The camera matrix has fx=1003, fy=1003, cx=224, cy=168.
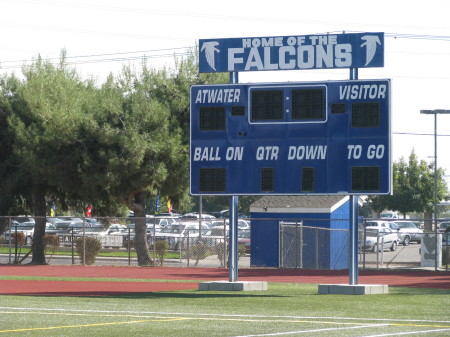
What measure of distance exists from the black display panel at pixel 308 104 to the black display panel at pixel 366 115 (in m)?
0.74

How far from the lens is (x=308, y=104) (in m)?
22.9

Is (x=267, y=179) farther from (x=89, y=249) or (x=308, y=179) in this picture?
(x=89, y=249)

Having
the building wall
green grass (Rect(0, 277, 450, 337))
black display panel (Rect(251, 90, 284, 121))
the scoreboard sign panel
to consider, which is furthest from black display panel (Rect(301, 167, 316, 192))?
the building wall

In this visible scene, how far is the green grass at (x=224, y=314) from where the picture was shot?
14.5m

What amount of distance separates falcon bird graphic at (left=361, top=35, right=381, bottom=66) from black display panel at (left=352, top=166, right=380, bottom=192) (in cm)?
259

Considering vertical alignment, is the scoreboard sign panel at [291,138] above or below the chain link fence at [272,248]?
above

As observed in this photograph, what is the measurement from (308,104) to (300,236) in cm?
1570

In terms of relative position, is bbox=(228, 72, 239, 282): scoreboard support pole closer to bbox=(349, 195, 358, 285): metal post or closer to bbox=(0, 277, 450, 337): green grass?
bbox=(0, 277, 450, 337): green grass

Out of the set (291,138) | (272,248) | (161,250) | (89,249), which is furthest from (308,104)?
(89,249)

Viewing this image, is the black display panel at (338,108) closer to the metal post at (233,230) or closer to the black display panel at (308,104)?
the black display panel at (308,104)

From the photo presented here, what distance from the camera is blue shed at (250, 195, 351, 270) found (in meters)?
37.9

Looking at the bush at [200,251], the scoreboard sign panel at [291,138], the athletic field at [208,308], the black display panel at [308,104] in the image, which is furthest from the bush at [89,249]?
the black display panel at [308,104]

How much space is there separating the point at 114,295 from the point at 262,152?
4846 millimetres

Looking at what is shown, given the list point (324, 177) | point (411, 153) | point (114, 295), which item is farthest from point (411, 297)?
point (411, 153)
